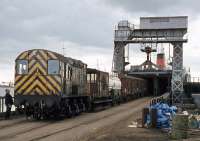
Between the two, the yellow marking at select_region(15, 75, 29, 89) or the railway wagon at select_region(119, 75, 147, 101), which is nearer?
the yellow marking at select_region(15, 75, 29, 89)

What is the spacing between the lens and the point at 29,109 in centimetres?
2375

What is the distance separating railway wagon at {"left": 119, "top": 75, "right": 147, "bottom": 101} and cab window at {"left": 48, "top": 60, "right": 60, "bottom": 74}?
25208 mm

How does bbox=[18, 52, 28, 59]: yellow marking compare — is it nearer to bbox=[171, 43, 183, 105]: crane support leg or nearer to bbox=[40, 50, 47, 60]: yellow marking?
bbox=[40, 50, 47, 60]: yellow marking

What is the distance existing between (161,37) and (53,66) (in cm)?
4782

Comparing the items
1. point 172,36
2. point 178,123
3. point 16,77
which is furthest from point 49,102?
point 172,36

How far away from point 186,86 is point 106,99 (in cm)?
4187

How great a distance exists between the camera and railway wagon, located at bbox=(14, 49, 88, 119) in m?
23.7

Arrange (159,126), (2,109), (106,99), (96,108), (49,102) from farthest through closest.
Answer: (106,99) → (96,108) → (2,109) → (49,102) → (159,126)

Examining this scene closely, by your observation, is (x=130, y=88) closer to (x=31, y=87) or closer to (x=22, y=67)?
(x=22, y=67)

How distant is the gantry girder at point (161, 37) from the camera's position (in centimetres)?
6881

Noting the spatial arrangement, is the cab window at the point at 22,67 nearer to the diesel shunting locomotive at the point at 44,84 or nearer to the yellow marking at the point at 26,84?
the diesel shunting locomotive at the point at 44,84

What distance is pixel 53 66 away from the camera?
24.3 metres

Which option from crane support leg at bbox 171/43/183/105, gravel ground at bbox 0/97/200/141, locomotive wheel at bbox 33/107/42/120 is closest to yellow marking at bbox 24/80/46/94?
locomotive wheel at bbox 33/107/42/120

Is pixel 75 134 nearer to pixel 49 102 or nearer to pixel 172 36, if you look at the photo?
pixel 49 102
